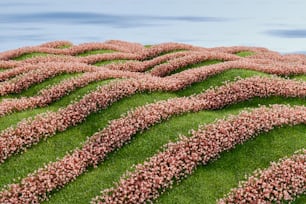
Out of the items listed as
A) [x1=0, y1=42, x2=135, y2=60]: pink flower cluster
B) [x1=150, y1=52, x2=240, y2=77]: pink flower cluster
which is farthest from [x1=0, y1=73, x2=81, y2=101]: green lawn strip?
[x1=0, y1=42, x2=135, y2=60]: pink flower cluster

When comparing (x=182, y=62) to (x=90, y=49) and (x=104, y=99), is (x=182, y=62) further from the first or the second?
(x=90, y=49)

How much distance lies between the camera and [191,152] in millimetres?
19047

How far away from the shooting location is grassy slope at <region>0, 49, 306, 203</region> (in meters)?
17.4

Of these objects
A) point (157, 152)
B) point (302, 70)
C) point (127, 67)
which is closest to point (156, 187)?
Result: point (157, 152)

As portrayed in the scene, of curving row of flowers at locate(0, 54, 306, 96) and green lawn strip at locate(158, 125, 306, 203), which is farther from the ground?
curving row of flowers at locate(0, 54, 306, 96)

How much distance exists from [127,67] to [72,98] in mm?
11611

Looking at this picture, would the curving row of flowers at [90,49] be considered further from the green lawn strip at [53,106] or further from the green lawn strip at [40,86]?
the green lawn strip at [53,106]

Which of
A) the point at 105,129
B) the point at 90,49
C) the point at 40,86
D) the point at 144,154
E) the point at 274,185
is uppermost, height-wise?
the point at 90,49

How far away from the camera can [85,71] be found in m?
30.2

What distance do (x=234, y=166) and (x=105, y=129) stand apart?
6.08m

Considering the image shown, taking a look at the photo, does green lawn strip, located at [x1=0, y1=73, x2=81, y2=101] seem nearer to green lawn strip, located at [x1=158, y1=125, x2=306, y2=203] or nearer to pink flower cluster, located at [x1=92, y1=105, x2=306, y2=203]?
pink flower cluster, located at [x1=92, y1=105, x2=306, y2=203]

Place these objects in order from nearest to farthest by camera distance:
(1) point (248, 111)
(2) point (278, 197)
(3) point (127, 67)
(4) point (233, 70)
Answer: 1. (2) point (278, 197)
2. (1) point (248, 111)
3. (4) point (233, 70)
4. (3) point (127, 67)

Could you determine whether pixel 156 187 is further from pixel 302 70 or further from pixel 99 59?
pixel 99 59

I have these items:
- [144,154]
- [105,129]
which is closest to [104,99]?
[105,129]
